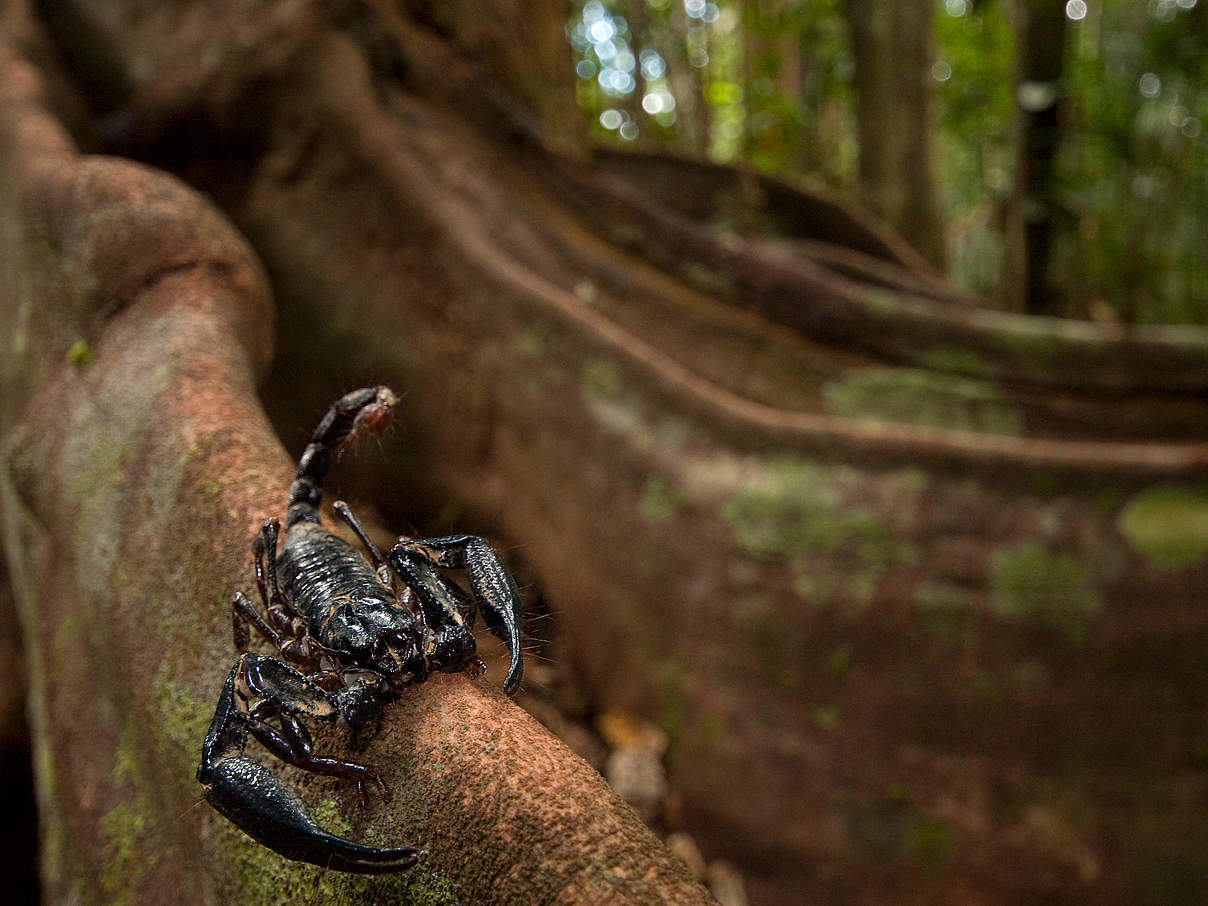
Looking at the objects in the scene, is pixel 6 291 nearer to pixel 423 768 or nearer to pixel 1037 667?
pixel 423 768

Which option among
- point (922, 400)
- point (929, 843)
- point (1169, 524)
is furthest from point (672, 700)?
point (1169, 524)

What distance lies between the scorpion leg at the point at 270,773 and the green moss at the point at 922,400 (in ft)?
7.55

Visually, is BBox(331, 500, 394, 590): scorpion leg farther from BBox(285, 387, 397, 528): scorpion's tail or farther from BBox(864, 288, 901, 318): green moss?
BBox(864, 288, 901, 318): green moss

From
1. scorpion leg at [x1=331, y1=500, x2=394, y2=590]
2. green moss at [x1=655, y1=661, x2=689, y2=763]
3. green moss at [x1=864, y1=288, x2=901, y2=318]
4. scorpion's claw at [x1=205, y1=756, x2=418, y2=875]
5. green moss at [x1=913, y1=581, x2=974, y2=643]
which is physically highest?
scorpion's claw at [x1=205, y1=756, x2=418, y2=875]

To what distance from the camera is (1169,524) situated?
232cm

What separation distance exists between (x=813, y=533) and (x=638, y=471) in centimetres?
55

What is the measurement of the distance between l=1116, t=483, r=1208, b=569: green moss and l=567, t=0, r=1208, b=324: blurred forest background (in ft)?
8.79

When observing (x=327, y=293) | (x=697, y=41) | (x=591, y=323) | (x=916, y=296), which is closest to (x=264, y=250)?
(x=327, y=293)

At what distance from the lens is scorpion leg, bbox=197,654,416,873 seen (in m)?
0.94

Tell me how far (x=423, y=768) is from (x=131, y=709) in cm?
85

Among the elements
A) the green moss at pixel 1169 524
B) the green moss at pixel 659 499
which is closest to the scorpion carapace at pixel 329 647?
A: the green moss at pixel 659 499

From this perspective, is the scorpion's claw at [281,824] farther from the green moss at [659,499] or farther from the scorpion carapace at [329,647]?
the green moss at [659,499]

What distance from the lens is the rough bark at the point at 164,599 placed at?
0.95 metres

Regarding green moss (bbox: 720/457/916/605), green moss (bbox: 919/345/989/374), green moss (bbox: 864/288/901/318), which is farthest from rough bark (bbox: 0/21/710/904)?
green moss (bbox: 919/345/989/374)
